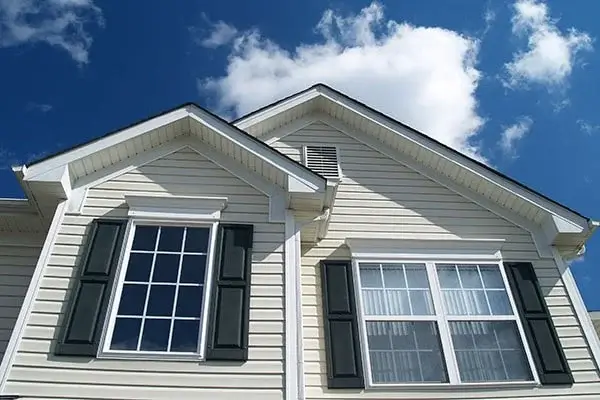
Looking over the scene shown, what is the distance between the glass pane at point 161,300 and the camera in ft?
20.2

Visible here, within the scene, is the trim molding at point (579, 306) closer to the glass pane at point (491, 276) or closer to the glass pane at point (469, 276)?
the glass pane at point (491, 276)

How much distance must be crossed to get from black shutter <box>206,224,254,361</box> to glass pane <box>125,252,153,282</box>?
0.85 meters

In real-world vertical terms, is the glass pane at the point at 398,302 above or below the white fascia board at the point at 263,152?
A: below

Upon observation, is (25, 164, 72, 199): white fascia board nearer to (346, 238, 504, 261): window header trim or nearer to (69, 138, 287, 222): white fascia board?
(69, 138, 287, 222): white fascia board

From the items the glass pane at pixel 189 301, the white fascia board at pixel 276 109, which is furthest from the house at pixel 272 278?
the white fascia board at pixel 276 109

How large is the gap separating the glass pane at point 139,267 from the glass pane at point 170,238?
216 millimetres

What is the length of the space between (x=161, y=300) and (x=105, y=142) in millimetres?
2408

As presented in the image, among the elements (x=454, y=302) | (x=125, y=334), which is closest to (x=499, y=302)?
(x=454, y=302)

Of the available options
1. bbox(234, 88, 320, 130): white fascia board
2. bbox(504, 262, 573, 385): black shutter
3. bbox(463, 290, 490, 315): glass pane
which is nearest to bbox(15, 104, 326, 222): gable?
bbox(234, 88, 320, 130): white fascia board

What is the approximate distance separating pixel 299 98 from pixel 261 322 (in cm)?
458

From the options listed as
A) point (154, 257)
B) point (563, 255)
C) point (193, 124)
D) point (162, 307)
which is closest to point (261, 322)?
point (162, 307)

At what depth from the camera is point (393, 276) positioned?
24.3 ft

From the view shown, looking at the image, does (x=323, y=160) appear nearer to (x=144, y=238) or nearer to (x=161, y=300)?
(x=144, y=238)

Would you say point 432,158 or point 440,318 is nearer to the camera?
point 440,318
